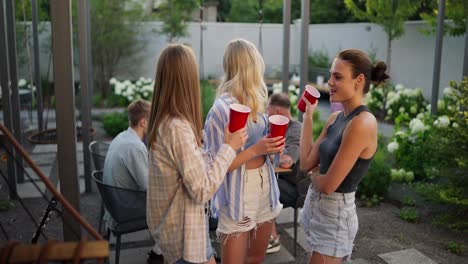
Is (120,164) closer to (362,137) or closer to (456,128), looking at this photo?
→ (362,137)

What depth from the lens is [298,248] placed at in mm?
3902

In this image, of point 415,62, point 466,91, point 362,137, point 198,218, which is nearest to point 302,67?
point 466,91

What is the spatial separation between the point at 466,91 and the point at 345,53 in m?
2.56

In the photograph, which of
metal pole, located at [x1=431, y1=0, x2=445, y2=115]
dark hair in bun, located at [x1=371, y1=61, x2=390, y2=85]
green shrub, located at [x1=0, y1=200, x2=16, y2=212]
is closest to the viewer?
dark hair in bun, located at [x1=371, y1=61, x2=390, y2=85]

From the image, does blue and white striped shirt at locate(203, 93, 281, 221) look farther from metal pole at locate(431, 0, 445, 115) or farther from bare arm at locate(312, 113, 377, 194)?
metal pole at locate(431, 0, 445, 115)

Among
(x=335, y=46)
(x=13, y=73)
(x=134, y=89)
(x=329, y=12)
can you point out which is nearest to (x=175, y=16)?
(x=134, y=89)

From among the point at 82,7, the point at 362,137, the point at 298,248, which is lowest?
the point at 298,248

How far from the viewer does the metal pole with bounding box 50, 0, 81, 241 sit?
2.43 metres

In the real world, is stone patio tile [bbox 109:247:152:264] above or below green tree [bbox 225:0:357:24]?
below

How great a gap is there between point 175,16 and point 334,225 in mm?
13126

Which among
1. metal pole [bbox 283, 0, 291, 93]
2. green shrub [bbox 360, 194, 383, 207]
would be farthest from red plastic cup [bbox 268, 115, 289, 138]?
green shrub [bbox 360, 194, 383, 207]

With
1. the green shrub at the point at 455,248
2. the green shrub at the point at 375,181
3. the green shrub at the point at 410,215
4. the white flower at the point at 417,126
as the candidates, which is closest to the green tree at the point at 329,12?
A: the white flower at the point at 417,126

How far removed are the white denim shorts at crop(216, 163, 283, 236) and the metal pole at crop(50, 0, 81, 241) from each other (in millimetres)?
890

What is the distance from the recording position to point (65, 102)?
2.54 m
